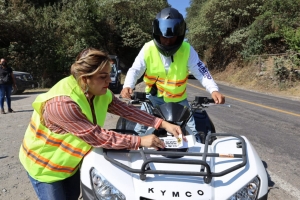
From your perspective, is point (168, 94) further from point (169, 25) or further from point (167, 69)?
point (169, 25)

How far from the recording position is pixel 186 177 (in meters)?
2.08

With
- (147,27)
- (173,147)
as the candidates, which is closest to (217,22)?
(147,27)

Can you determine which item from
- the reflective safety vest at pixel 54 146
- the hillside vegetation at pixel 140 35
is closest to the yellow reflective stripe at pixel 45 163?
the reflective safety vest at pixel 54 146

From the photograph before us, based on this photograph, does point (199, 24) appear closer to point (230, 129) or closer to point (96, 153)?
point (230, 129)

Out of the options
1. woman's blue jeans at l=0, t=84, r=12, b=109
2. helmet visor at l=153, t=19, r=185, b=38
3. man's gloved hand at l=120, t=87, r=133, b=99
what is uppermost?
helmet visor at l=153, t=19, r=185, b=38

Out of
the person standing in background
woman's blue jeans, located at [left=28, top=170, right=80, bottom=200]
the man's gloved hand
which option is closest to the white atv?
woman's blue jeans, located at [left=28, top=170, right=80, bottom=200]

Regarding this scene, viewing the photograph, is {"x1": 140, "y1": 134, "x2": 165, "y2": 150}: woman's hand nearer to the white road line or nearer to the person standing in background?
the white road line

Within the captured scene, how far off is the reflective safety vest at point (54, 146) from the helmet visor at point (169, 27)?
1.53m

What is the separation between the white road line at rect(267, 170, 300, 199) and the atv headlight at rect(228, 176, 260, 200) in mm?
2314

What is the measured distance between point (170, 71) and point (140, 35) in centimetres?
A: 3112

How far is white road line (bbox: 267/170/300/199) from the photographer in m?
4.08

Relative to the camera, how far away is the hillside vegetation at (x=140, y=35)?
22906 millimetres

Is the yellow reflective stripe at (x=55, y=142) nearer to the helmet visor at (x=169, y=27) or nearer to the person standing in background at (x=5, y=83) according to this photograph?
the helmet visor at (x=169, y=27)

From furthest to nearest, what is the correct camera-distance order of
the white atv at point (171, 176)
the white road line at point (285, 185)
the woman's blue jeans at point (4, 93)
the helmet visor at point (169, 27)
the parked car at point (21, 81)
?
1. the parked car at point (21, 81)
2. the woman's blue jeans at point (4, 93)
3. the white road line at point (285, 185)
4. the helmet visor at point (169, 27)
5. the white atv at point (171, 176)
